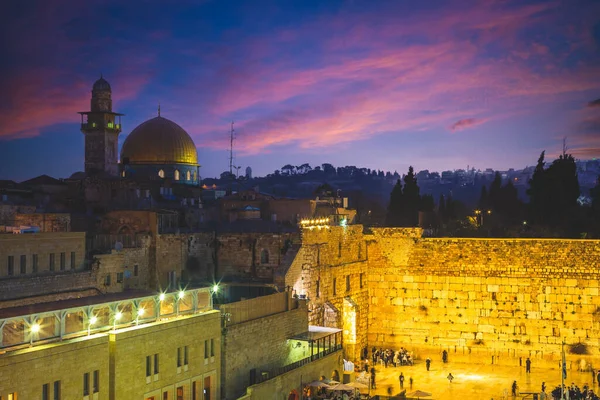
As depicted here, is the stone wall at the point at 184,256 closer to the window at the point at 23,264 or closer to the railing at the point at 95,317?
the window at the point at 23,264

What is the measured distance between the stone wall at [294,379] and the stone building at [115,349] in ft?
4.14

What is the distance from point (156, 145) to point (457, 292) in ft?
84.4

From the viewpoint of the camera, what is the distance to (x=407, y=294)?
37188 millimetres

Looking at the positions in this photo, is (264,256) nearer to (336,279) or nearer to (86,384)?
(336,279)

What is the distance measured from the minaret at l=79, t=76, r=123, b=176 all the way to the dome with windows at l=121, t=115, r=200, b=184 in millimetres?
2171

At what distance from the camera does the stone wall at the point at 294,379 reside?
74.9 ft

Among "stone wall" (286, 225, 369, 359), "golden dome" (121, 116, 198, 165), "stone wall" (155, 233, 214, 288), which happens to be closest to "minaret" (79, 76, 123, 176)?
"golden dome" (121, 116, 198, 165)

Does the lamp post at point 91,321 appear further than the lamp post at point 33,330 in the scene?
Yes

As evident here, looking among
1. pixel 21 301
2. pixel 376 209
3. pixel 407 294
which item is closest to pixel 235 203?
pixel 407 294

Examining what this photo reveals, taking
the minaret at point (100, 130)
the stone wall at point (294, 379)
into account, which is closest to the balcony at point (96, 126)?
the minaret at point (100, 130)

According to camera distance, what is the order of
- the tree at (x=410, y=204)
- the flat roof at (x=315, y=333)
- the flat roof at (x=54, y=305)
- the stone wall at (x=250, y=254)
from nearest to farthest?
1. the flat roof at (x=54, y=305)
2. the flat roof at (x=315, y=333)
3. the stone wall at (x=250, y=254)
4. the tree at (x=410, y=204)

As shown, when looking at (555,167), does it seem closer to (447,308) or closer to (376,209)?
(447,308)

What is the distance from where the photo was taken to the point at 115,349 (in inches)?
715

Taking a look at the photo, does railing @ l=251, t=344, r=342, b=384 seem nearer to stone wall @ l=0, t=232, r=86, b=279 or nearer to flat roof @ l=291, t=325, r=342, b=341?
flat roof @ l=291, t=325, r=342, b=341
